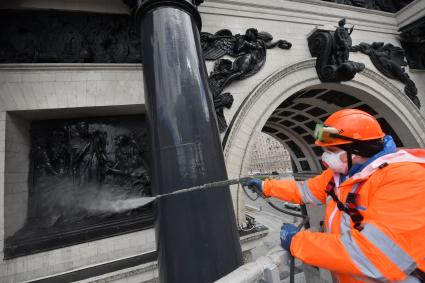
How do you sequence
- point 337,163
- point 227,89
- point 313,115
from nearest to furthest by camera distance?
point 337,163 → point 227,89 → point 313,115

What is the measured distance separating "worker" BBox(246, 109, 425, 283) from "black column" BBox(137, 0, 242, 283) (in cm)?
78

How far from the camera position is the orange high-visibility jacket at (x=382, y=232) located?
1063mm

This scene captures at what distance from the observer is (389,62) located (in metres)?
7.33

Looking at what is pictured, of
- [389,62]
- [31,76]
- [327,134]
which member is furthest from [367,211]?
[389,62]

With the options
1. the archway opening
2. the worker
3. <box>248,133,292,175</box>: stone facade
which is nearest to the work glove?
the worker

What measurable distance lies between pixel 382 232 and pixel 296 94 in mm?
6582

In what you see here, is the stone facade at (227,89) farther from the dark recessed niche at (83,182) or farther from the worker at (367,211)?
the worker at (367,211)

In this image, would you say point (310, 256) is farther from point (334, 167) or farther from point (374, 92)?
point (374, 92)

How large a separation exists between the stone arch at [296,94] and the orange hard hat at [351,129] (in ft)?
11.6

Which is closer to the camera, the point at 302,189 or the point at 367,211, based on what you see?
the point at 367,211

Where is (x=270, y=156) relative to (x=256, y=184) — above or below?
above

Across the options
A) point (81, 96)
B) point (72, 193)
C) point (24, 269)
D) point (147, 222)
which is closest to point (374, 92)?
point (147, 222)

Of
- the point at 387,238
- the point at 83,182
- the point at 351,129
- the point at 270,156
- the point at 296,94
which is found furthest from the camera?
the point at 270,156

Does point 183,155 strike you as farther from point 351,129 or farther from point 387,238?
point 387,238
